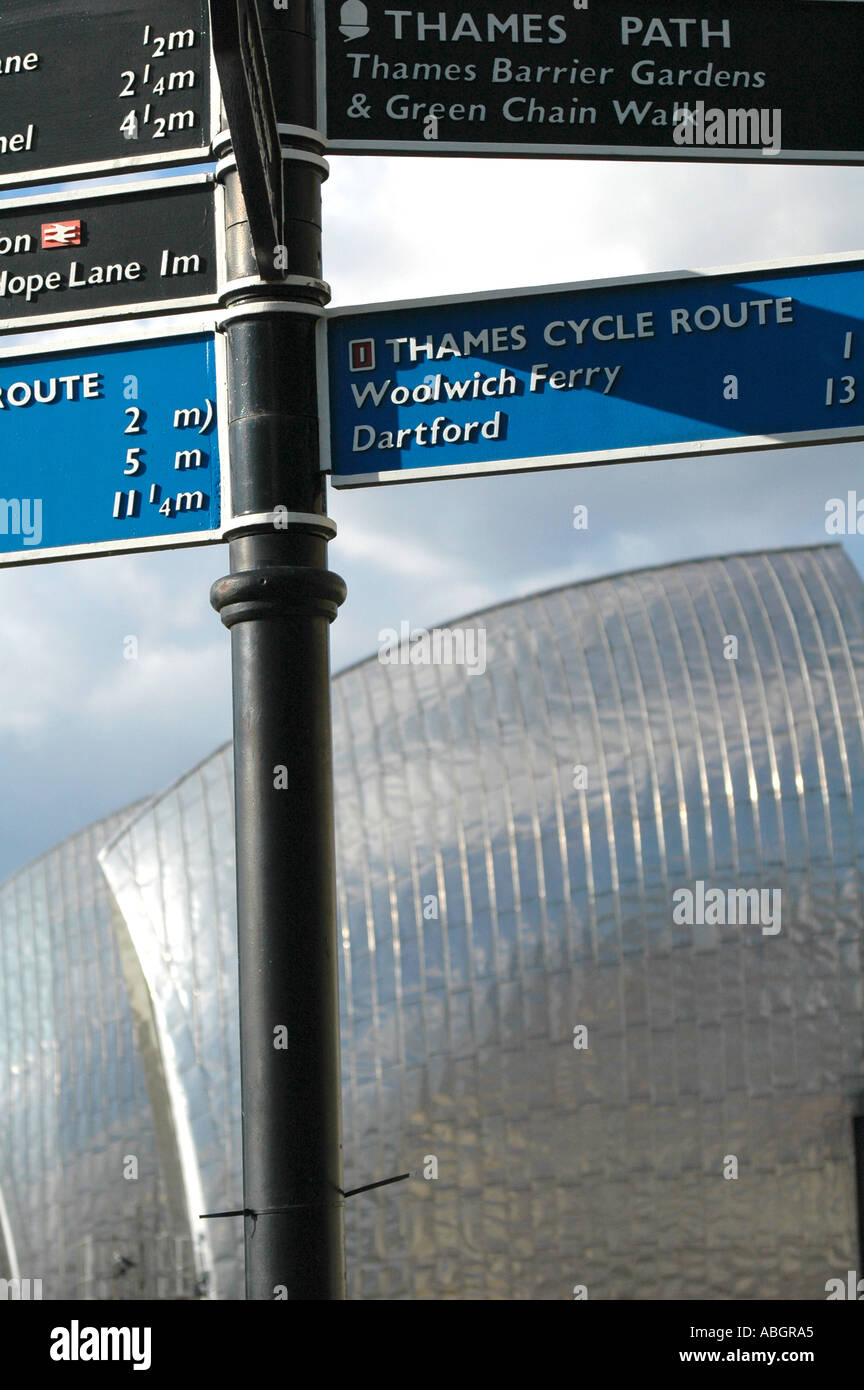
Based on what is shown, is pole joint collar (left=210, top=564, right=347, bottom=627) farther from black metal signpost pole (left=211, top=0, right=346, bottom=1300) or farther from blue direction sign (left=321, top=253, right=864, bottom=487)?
blue direction sign (left=321, top=253, right=864, bottom=487)

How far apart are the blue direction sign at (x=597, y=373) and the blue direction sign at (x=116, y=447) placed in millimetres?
330

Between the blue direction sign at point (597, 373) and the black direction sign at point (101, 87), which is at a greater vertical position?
the black direction sign at point (101, 87)

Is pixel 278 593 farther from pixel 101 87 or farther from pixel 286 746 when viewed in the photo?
pixel 101 87

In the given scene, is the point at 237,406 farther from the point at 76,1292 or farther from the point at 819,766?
the point at 76,1292

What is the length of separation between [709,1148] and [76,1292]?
5304mm

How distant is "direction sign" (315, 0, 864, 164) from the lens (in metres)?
3.89

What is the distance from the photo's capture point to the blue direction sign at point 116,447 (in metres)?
3.73

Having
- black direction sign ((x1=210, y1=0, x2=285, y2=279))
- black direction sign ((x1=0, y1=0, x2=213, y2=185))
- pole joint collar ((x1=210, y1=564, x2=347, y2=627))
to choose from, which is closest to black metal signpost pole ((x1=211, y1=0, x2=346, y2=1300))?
pole joint collar ((x1=210, y1=564, x2=347, y2=627))

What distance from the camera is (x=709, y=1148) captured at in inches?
453

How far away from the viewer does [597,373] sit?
3.72 m

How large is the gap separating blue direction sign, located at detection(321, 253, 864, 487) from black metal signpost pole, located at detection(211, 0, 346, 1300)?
0.15 m

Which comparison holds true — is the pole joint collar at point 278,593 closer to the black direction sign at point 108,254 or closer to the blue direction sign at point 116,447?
the blue direction sign at point 116,447

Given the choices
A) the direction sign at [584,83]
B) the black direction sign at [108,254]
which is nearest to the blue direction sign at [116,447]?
the black direction sign at [108,254]
